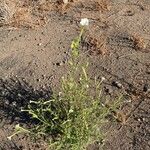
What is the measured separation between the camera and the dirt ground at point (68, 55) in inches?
158

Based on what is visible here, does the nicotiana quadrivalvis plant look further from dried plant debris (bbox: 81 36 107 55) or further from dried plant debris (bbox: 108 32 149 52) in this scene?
dried plant debris (bbox: 108 32 149 52)

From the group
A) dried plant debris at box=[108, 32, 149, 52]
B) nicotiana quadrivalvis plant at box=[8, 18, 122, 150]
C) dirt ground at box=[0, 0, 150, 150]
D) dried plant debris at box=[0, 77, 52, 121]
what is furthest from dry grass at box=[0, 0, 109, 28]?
nicotiana quadrivalvis plant at box=[8, 18, 122, 150]

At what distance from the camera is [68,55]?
4.81m

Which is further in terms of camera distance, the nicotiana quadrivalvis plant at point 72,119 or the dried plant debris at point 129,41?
the dried plant debris at point 129,41

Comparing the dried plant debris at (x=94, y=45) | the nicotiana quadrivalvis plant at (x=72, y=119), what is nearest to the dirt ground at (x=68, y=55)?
the dried plant debris at (x=94, y=45)

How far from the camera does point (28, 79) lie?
450 cm

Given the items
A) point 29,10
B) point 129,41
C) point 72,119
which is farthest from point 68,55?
point 72,119

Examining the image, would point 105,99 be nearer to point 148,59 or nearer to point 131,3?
point 148,59

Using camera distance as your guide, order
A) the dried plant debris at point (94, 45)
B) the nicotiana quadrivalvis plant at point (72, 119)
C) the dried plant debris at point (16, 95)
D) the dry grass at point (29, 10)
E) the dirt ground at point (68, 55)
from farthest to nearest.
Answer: the dry grass at point (29, 10)
the dried plant debris at point (94, 45)
the dried plant debris at point (16, 95)
the dirt ground at point (68, 55)
the nicotiana quadrivalvis plant at point (72, 119)

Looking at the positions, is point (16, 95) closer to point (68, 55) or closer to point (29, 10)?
point (68, 55)

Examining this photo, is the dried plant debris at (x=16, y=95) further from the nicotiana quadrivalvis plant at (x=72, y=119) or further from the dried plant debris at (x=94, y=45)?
the dried plant debris at (x=94, y=45)

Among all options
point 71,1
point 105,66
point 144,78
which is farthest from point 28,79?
point 71,1

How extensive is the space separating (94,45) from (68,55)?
1.07ft

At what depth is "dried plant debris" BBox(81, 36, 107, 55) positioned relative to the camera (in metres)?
4.82
